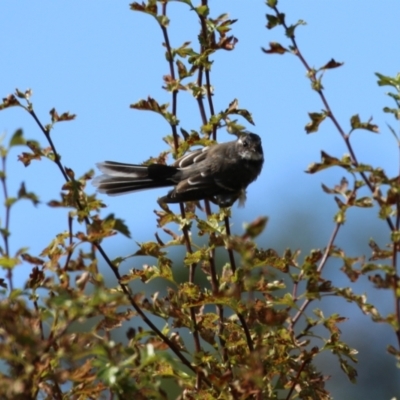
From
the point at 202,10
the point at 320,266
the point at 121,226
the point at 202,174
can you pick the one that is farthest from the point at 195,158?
the point at 121,226

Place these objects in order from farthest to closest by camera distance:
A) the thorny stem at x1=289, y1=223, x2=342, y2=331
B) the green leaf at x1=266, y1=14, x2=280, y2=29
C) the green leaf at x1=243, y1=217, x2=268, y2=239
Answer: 1. the green leaf at x1=266, y1=14, x2=280, y2=29
2. the thorny stem at x1=289, y1=223, x2=342, y2=331
3. the green leaf at x1=243, y1=217, x2=268, y2=239

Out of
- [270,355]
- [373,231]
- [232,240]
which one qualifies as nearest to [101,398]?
[270,355]

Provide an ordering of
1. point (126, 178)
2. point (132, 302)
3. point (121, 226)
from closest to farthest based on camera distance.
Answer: point (121, 226) < point (132, 302) < point (126, 178)

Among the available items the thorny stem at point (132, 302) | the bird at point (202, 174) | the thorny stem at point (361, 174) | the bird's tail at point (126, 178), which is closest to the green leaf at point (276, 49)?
the thorny stem at point (361, 174)

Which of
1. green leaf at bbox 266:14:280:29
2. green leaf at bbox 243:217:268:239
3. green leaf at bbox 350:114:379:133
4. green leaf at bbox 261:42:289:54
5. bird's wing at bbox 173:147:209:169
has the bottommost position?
green leaf at bbox 243:217:268:239

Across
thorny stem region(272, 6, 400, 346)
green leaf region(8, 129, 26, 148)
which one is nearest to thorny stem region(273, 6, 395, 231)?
thorny stem region(272, 6, 400, 346)

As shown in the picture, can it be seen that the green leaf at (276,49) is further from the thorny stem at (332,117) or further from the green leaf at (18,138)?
the green leaf at (18,138)

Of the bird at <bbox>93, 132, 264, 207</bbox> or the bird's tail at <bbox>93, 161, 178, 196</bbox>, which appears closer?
the bird at <bbox>93, 132, 264, 207</bbox>

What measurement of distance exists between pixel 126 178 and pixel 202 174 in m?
0.59

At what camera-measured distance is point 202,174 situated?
7.04 meters

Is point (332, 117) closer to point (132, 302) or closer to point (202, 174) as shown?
point (132, 302)

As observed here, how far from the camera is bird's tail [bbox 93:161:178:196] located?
679 cm

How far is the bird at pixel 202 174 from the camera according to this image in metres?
6.59

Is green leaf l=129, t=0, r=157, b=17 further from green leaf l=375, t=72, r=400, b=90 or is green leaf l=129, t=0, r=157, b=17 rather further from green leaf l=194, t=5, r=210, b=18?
green leaf l=375, t=72, r=400, b=90
